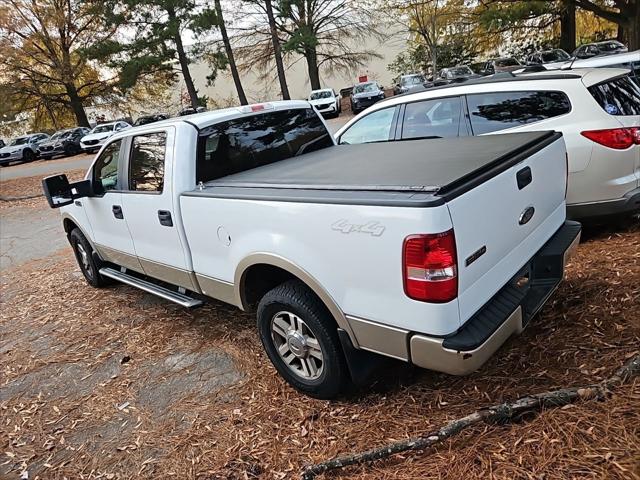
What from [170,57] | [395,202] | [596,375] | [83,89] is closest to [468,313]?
[395,202]

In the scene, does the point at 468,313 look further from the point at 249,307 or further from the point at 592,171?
A: the point at 592,171

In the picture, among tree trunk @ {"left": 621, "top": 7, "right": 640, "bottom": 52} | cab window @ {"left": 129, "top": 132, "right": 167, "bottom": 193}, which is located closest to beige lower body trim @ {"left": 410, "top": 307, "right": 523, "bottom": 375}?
cab window @ {"left": 129, "top": 132, "right": 167, "bottom": 193}

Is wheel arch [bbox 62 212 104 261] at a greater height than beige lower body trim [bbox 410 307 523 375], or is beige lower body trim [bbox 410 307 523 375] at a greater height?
wheel arch [bbox 62 212 104 261]

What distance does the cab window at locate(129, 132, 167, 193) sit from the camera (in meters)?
3.91

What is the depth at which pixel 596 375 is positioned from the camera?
2.80 meters

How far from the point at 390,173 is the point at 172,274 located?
7.17 ft

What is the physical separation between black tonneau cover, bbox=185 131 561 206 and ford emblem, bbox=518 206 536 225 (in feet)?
0.99

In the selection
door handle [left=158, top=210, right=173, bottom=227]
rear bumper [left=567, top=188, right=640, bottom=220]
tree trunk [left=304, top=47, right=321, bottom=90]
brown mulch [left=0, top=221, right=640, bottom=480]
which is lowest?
brown mulch [left=0, top=221, right=640, bottom=480]

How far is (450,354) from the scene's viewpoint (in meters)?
2.29

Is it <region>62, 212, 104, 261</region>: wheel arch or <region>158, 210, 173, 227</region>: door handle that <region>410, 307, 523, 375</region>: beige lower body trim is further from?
<region>62, 212, 104, 261</region>: wheel arch

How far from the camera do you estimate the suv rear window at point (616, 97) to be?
4.36 metres

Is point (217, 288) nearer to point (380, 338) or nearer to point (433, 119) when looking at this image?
point (380, 338)

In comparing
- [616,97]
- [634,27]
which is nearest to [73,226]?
[616,97]

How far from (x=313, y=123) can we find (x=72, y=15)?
31.9m
